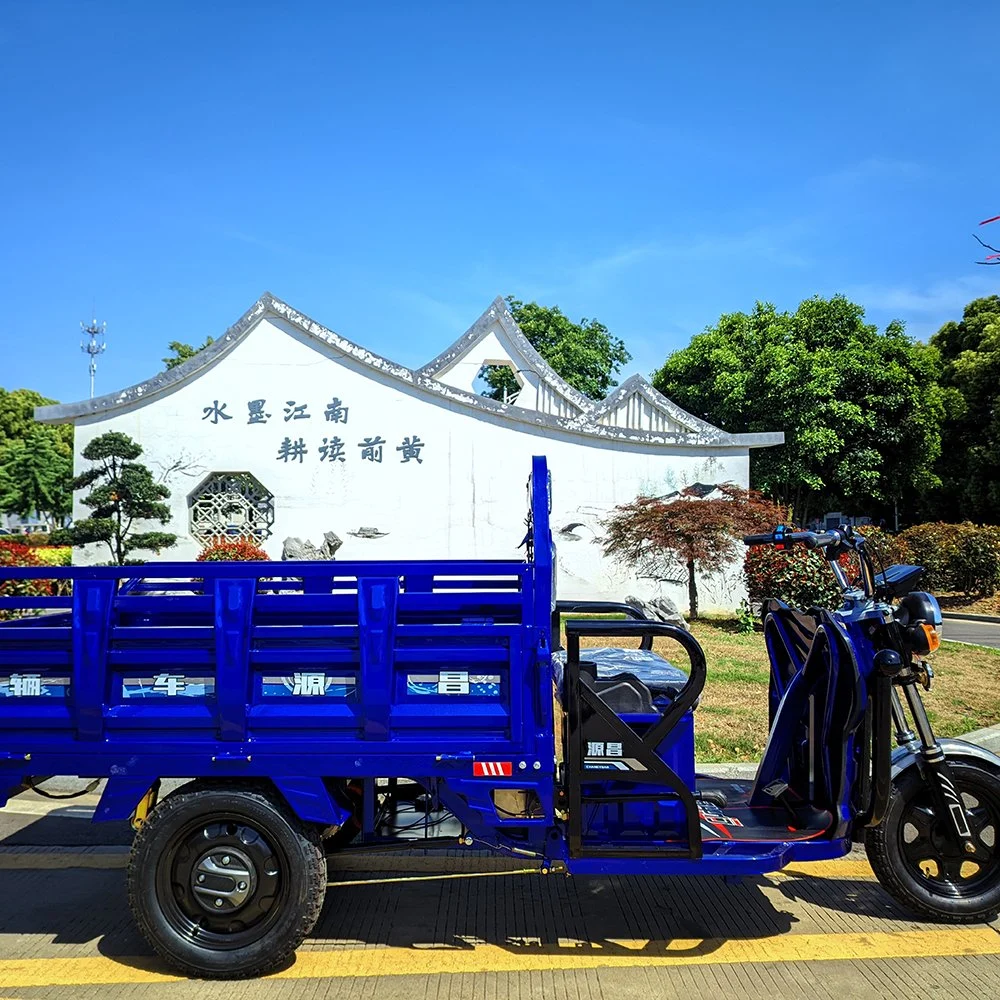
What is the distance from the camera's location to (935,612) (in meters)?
3.66

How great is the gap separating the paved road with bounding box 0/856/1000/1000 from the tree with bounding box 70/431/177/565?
12.7 meters

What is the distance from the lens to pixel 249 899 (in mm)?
3541

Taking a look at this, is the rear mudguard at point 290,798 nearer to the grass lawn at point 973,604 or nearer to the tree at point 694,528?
the tree at point 694,528

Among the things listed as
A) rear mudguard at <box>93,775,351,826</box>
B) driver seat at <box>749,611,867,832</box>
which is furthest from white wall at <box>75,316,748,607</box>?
rear mudguard at <box>93,775,351,826</box>

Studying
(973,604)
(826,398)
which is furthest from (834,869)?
(826,398)

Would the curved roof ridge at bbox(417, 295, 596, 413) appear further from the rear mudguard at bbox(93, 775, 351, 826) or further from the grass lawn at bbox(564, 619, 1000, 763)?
the rear mudguard at bbox(93, 775, 351, 826)

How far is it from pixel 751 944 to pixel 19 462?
40875 mm

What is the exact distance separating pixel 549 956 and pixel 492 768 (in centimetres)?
84

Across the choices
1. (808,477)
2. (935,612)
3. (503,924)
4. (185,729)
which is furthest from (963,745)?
(808,477)

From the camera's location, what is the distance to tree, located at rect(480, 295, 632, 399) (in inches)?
1602

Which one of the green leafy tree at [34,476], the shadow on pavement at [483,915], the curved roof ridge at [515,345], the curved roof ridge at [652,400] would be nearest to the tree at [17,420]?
the green leafy tree at [34,476]

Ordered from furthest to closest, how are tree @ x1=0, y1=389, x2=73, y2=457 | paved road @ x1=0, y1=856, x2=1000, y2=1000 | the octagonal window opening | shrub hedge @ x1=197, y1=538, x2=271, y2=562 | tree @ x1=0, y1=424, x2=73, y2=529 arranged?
tree @ x1=0, y1=389, x2=73, y2=457
tree @ x1=0, y1=424, x2=73, y2=529
the octagonal window opening
shrub hedge @ x1=197, y1=538, x2=271, y2=562
paved road @ x1=0, y1=856, x2=1000, y2=1000

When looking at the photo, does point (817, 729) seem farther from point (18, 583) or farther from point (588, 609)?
point (18, 583)

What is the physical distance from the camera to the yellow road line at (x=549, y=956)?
353 cm
